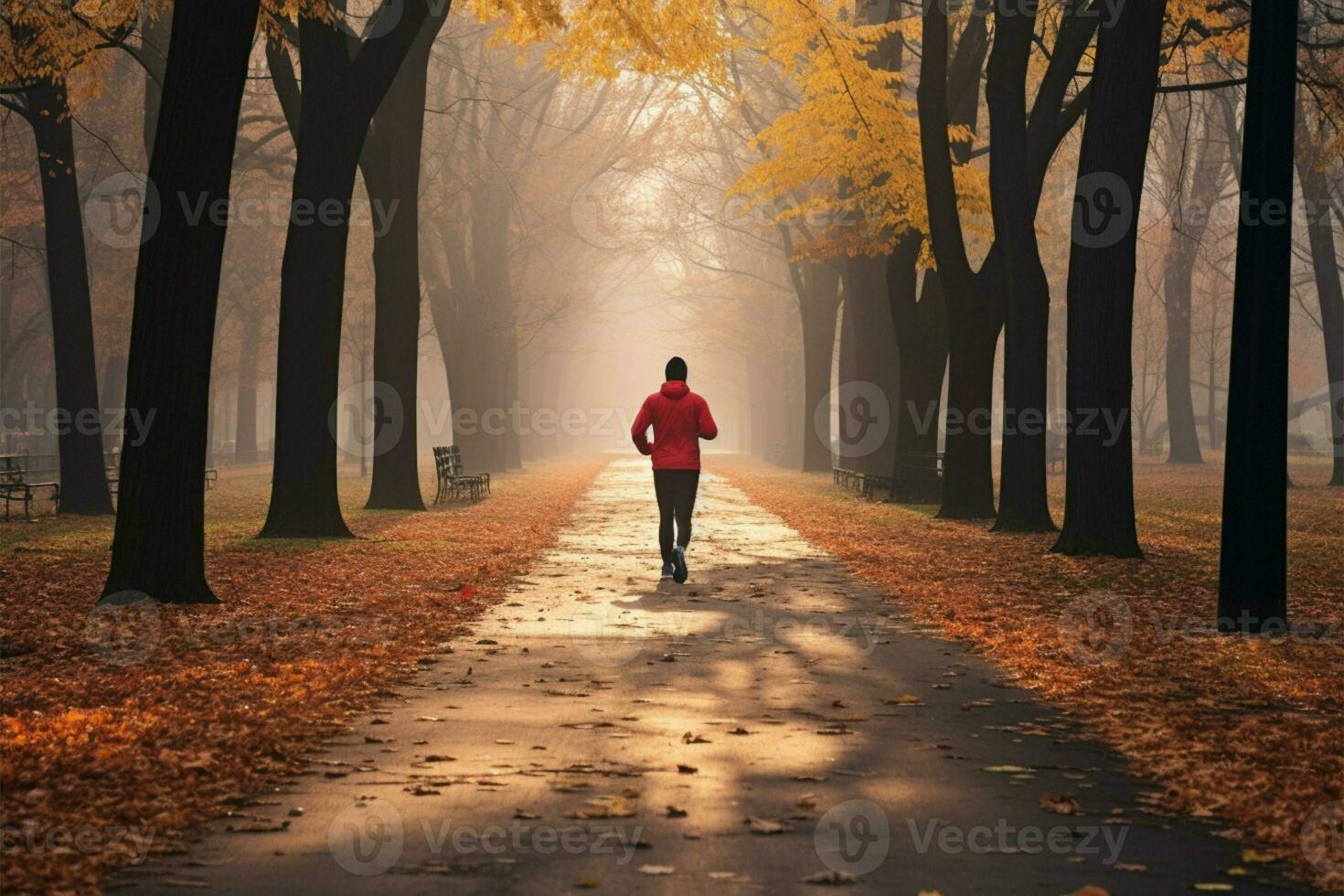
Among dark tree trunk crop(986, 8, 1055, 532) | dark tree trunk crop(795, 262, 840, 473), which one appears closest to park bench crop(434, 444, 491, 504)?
dark tree trunk crop(986, 8, 1055, 532)

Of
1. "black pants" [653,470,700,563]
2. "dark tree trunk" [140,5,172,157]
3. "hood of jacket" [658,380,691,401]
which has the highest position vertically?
"dark tree trunk" [140,5,172,157]

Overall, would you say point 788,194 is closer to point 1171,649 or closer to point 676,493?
point 676,493

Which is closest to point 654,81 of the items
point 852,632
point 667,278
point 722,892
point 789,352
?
point 789,352

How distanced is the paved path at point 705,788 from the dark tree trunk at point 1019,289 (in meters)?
10.2

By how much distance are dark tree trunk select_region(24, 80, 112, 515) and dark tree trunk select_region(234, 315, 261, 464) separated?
22.2 m

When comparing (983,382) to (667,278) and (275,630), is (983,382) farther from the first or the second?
(667,278)

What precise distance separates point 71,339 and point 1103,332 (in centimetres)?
1602

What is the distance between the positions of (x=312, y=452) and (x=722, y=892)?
1534cm

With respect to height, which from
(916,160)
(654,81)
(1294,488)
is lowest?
(1294,488)

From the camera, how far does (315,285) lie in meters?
19.0

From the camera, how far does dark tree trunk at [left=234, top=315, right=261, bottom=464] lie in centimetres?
4762

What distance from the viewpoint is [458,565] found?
15.9 metres

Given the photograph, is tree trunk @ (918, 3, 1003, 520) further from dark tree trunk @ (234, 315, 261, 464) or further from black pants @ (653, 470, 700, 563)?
dark tree trunk @ (234, 315, 261, 464)

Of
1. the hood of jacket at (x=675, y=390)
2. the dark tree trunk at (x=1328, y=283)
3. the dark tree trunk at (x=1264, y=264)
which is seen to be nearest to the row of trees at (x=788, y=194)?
the dark tree trunk at (x=1264, y=264)
